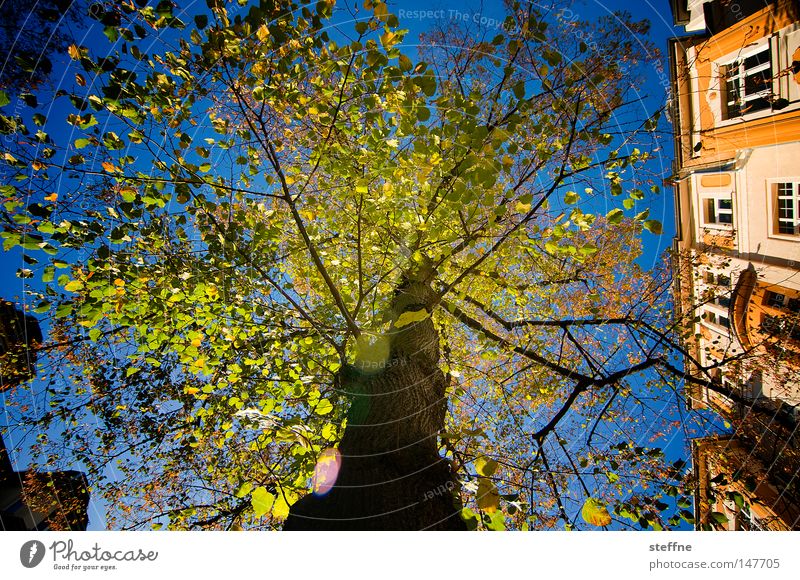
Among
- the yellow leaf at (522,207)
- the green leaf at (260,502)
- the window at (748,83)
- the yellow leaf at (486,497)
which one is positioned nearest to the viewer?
the green leaf at (260,502)

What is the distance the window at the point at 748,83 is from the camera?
10.2 feet

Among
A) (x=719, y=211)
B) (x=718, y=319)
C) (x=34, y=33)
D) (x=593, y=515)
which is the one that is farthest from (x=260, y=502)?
(x=718, y=319)

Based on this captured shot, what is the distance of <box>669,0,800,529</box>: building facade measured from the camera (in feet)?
9.78

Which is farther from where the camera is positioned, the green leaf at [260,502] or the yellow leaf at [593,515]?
the yellow leaf at [593,515]

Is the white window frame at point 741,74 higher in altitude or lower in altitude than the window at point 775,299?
higher

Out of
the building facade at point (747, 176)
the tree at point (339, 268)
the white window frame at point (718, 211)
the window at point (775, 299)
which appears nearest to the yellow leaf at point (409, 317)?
the tree at point (339, 268)

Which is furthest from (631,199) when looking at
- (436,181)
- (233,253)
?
(233,253)

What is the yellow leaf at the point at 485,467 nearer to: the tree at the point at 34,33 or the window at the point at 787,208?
the window at the point at 787,208

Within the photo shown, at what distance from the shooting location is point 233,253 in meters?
3.63

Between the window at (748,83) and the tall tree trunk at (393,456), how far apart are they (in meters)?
4.33

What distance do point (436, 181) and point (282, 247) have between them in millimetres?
2803

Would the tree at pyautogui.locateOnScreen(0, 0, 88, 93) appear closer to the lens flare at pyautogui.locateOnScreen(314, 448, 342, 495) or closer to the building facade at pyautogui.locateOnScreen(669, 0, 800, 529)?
the lens flare at pyautogui.locateOnScreen(314, 448, 342, 495)

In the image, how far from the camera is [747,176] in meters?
3.80
